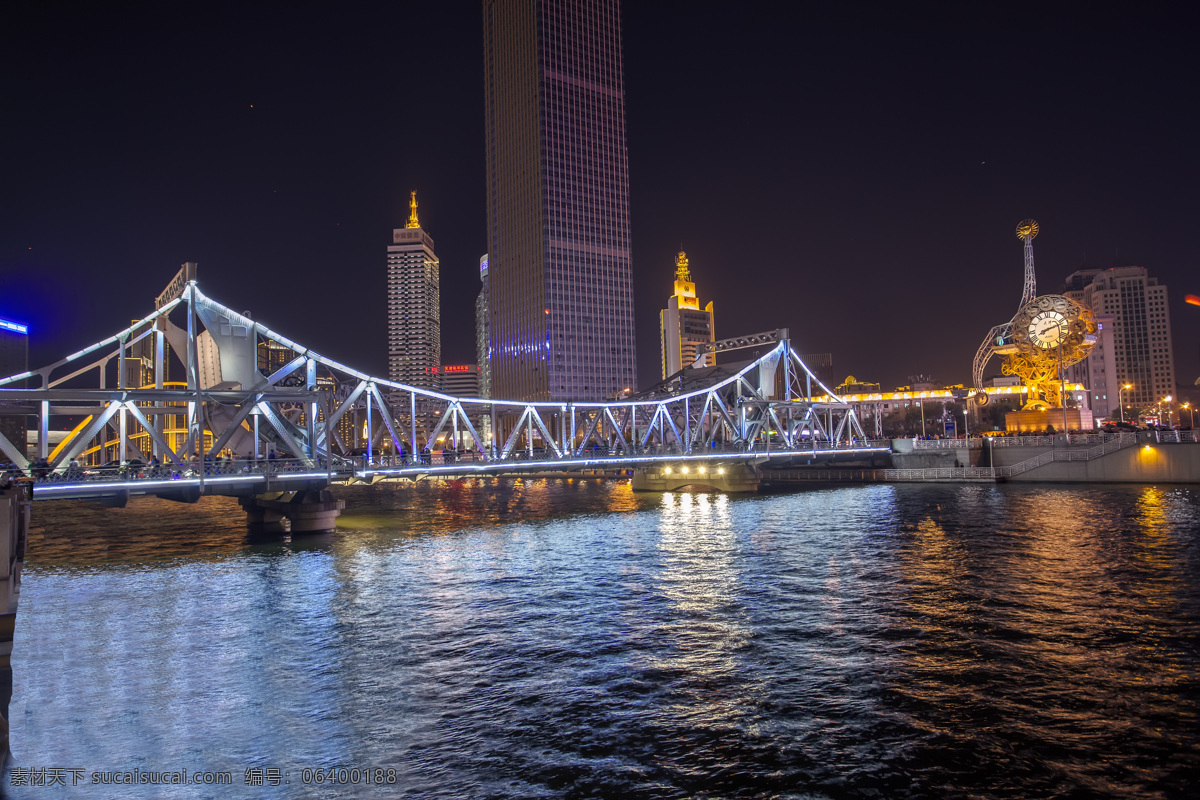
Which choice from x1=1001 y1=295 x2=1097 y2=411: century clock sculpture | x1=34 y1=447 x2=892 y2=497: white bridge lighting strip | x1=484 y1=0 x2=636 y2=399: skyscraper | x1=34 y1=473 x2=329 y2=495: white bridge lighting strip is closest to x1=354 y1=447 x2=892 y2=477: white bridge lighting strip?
x1=34 y1=447 x2=892 y2=497: white bridge lighting strip

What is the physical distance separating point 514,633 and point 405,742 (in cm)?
832

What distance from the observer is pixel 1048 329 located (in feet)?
294

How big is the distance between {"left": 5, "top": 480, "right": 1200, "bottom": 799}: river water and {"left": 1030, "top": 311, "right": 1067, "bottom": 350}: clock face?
56.4m

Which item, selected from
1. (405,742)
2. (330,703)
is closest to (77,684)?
(330,703)

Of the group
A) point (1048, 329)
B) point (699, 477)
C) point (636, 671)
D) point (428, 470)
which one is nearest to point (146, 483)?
point (428, 470)

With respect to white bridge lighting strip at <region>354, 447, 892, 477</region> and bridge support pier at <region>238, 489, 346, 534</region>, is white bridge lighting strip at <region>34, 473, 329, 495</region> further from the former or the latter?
white bridge lighting strip at <region>354, 447, 892, 477</region>

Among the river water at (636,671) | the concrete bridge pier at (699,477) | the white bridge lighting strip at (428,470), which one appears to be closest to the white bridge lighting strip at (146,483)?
the white bridge lighting strip at (428,470)

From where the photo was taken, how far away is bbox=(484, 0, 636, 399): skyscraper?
174250 mm

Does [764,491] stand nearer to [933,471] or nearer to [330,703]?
[933,471]

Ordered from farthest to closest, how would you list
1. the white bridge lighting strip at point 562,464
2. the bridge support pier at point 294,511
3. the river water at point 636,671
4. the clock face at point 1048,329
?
the clock face at point 1048,329 < the white bridge lighting strip at point 562,464 < the bridge support pier at point 294,511 < the river water at point 636,671

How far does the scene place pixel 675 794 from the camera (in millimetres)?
11727

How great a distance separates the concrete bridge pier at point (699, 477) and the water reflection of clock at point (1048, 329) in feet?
128

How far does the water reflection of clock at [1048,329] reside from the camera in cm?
8862

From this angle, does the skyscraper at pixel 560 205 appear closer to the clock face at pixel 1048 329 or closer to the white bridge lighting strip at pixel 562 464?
the white bridge lighting strip at pixel 562 464
